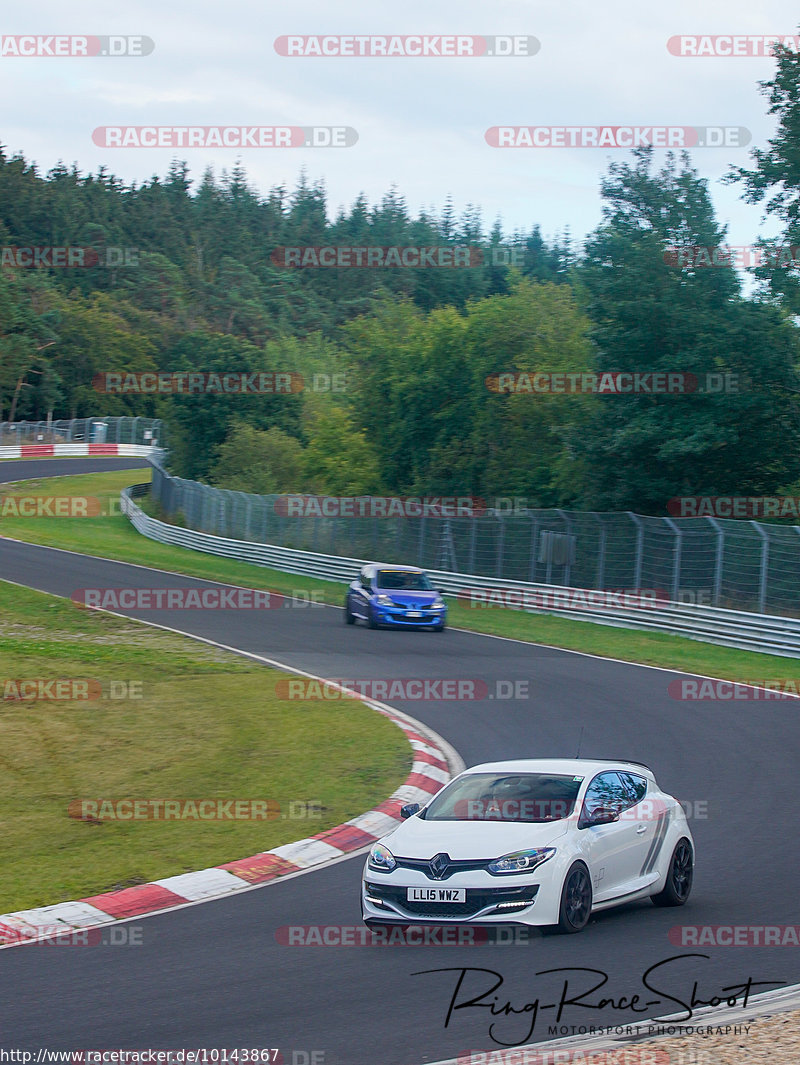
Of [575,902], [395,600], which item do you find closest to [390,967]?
[575,902]

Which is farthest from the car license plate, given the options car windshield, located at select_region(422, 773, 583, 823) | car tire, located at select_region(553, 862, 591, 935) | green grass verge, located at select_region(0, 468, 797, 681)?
green grass verge, located at select_region(0, 468, 797, 681)

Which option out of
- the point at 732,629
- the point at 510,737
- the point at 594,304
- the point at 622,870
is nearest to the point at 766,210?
the point at 594,304

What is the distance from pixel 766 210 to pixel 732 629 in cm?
1483

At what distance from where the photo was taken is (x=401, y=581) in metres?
29.2

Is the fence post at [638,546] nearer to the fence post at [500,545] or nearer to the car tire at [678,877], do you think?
the fence post at [500,545]

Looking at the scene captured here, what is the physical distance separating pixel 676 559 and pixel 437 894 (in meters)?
19.8

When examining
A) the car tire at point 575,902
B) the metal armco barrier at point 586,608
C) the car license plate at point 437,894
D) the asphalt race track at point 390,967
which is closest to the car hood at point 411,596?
the metal armco barrier at point 586,608

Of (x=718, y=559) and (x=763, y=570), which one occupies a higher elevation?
(x=718, y=559)

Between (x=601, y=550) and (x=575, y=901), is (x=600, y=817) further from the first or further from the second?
(x=601, y=550)

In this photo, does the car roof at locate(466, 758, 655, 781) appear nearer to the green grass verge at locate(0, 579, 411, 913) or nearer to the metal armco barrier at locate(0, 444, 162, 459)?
the green grass verge at locate(0, 579, 411, 913)

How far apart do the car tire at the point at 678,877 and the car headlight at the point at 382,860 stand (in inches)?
82.2

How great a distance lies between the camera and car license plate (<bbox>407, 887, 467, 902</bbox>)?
8047mm

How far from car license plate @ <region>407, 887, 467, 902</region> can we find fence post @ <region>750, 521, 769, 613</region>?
57.3 feet

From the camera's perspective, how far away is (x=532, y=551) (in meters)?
32.0
